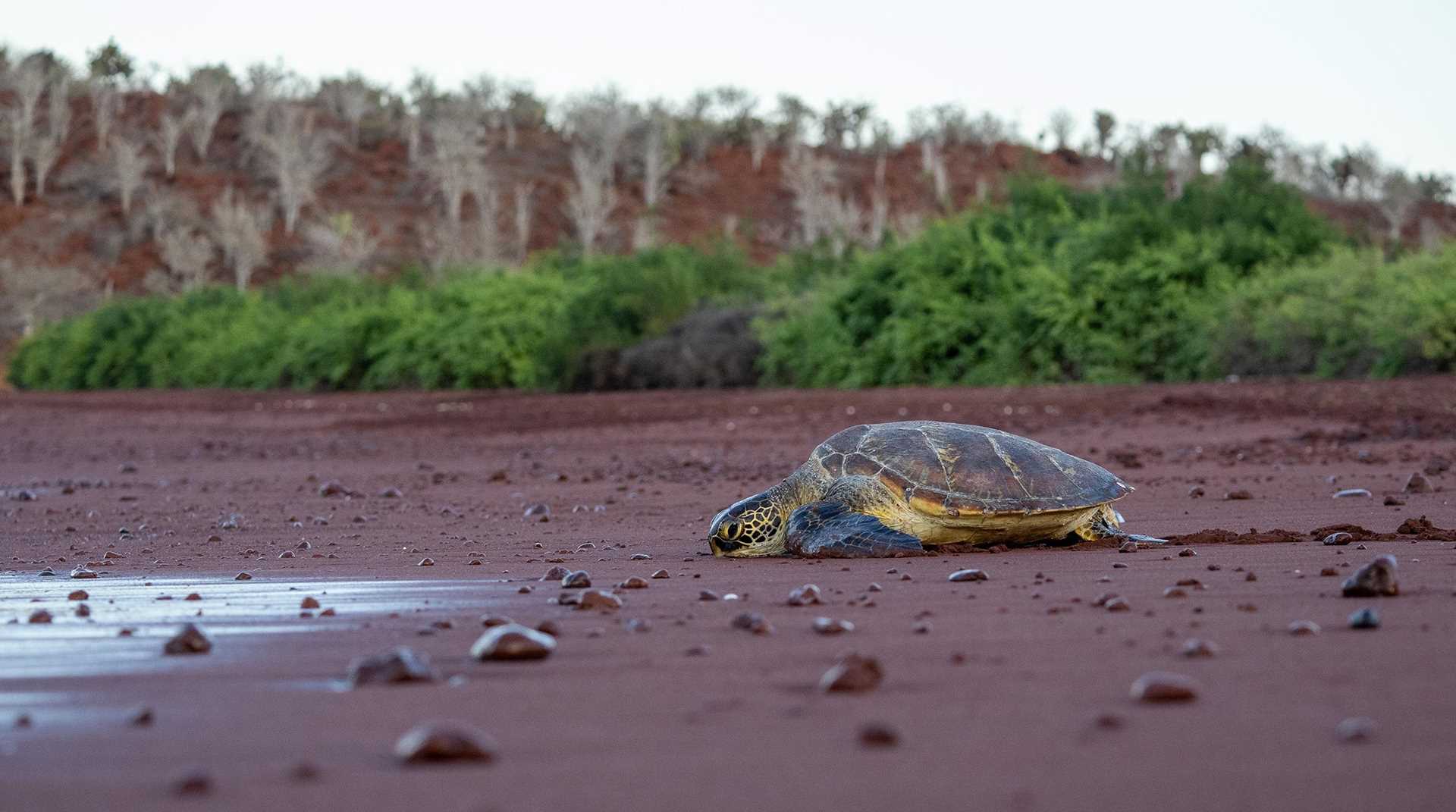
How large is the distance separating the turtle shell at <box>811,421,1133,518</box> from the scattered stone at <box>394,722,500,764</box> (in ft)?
15.6

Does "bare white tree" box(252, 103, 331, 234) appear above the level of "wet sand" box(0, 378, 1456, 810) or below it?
above

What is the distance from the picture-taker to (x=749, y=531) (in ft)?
23.6

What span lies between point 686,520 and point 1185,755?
22.4 ft

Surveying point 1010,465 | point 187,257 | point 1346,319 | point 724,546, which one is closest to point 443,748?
point 724,546

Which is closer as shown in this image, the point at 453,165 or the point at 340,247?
the point at 340,247

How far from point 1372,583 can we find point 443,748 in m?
3.03

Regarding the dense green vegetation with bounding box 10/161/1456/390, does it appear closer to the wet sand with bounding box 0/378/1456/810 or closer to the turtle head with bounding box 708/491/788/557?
the wet sand with bounding box 0/378/1456/810

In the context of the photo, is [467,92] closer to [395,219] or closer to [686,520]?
[395,219]

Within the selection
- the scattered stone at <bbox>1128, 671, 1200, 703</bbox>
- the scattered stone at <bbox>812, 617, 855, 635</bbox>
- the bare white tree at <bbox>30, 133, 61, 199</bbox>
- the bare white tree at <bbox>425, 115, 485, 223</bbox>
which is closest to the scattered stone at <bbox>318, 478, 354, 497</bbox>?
the scattered stone at <bbox>812, 617, 855, 635</bbox>

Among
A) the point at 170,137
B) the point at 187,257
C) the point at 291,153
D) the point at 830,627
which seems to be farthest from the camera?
the point at 170,137

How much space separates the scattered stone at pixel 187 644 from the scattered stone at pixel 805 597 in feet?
5.95

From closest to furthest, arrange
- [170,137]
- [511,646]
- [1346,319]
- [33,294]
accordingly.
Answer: [511,646] → [1346,319] → [33,294] → [170,137]

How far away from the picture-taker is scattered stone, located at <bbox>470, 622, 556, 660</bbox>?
12.3 ft

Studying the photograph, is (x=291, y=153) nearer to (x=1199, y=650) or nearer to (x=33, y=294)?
(x=33, y=294)
